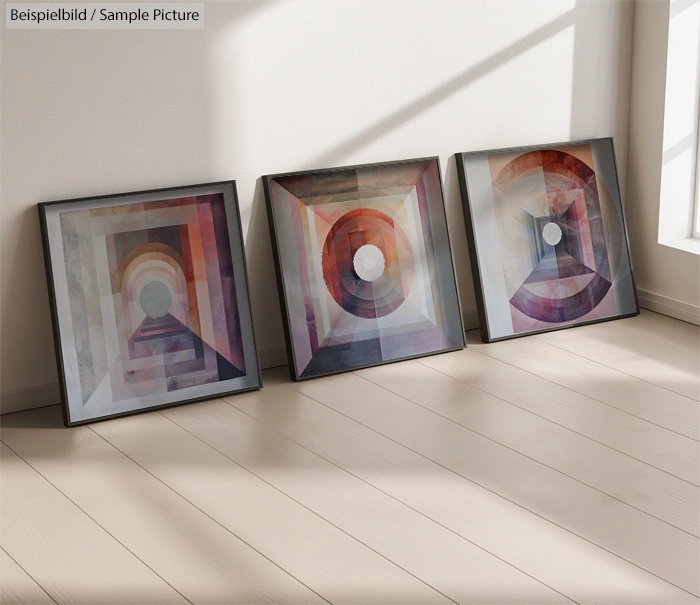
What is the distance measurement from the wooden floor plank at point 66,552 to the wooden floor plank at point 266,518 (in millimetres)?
243

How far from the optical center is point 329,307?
3.16 m

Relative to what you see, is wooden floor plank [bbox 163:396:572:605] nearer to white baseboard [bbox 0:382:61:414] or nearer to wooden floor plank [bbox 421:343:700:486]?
white baseboard [bbox 0:382:61:414]

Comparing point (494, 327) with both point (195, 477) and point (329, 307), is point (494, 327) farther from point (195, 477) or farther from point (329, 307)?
point (195, 477)

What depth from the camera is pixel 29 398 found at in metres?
2.94

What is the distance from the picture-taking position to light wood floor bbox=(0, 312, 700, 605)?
2021 mm

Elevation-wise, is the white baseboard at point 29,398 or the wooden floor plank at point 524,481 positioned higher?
the white baseboard at point 29,398

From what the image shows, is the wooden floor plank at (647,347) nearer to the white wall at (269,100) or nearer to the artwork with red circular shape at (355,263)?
the white wall at (269,100)

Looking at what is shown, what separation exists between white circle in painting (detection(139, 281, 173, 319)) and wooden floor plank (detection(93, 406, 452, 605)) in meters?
0.30

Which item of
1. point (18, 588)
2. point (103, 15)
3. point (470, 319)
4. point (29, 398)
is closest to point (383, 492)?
point (18, 588)

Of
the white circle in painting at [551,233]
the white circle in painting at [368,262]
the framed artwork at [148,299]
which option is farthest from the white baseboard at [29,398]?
the white circle in painting at [551,233]

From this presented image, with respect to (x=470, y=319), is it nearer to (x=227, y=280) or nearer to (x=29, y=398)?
(x=227, y=280)

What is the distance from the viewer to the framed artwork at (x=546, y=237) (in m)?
3.43

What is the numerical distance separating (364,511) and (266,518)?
226 mm

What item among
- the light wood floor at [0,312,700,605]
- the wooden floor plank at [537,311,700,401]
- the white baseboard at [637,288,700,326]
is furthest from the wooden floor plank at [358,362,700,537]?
the white baseboard at [637,288,700,326]
